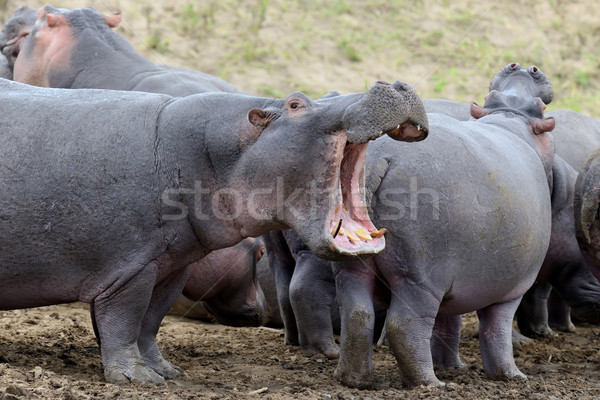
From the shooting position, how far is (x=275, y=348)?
6.03m

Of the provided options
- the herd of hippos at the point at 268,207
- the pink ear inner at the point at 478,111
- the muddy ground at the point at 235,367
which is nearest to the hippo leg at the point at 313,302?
the muddy ground at the point at 235,367

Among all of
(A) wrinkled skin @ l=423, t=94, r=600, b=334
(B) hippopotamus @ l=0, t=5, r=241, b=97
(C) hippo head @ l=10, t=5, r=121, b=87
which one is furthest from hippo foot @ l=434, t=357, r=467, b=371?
(C) hippo head @ l=10, t=5, r=121, b=87

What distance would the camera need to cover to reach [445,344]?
533 centimetres

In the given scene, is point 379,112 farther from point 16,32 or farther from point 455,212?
point 16,32

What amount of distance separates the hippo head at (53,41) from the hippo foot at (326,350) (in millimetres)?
3204

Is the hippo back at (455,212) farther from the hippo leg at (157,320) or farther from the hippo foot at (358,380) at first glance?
the hippo leg at (157,320)

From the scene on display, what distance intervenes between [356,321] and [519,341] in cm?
208

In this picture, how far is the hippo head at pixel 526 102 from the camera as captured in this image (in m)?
5.80

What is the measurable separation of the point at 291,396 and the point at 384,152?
4.07ft

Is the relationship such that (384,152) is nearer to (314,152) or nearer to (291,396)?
(314,152)

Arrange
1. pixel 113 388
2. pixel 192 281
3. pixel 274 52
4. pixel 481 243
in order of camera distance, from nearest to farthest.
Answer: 1. pixel 113 388
2. pixel 481 243
3. pixel 192 281
4. pixel 274 52

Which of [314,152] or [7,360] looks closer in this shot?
[314,152]

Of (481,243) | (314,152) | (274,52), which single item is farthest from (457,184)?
(274,52)

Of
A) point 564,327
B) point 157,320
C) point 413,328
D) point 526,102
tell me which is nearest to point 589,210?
point 526,102
